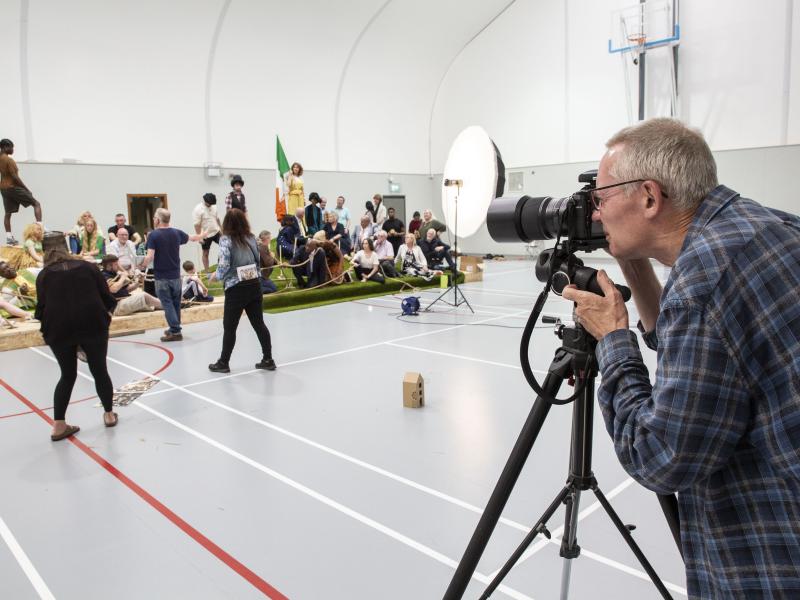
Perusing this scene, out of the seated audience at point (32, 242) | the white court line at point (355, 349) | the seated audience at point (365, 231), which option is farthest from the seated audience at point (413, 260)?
the seated audience at point (32, 242)

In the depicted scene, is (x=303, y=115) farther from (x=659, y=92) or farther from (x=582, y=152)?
(x=659, y=92)

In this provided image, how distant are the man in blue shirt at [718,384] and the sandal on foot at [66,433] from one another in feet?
15.6

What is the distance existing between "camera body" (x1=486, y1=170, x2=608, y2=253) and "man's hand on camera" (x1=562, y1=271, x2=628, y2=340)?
27 centimetres

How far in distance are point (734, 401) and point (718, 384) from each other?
0.05m

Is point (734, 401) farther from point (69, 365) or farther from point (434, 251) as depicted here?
point (434, 251)

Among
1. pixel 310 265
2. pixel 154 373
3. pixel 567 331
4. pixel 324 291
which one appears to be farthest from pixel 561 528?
pixel 310 265

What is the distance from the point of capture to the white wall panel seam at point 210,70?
1578cm

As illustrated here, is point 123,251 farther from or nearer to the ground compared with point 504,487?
farther from the ground

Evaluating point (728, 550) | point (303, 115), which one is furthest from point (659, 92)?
point (728, 550)

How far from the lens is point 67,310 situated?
461cm

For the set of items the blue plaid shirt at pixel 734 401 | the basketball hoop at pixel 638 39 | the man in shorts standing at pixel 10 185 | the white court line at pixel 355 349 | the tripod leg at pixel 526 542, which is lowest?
the white court line at pixel 355 349

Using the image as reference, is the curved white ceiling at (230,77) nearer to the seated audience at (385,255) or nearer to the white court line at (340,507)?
the seated audience at (385,255)

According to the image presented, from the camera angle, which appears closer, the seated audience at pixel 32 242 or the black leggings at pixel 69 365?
the black leggings at pixel 69 365

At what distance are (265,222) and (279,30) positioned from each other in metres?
5.59
